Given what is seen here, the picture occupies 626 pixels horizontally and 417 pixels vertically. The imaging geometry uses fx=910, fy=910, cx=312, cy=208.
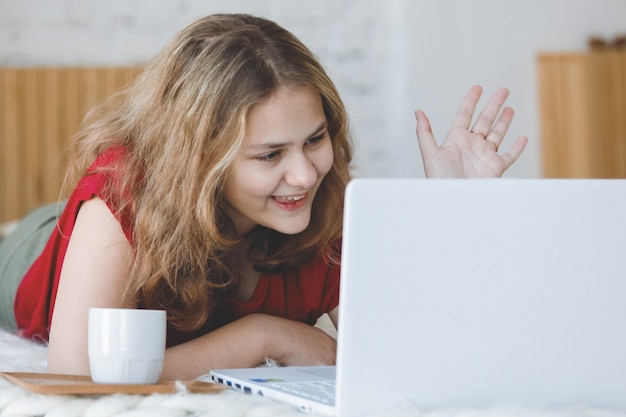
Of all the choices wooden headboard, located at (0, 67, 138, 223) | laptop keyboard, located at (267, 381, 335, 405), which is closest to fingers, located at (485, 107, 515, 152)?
laptop keyboard, located at (267, 381, 335, 405)

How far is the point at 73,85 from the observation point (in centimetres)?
319

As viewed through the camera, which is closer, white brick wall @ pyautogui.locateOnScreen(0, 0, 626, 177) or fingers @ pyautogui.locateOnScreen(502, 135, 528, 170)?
fingers @ pyautogui.locateOnScreen(502, 135, 528, 170)

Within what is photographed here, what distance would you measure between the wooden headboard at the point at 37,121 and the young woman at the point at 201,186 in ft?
6.26

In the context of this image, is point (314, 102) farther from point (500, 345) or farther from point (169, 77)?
point (500, 345)

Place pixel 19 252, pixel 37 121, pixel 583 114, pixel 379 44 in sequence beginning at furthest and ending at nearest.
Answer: pixel 583 114 → pixel 379 44 → pixel 37 121 → pixel 19 252

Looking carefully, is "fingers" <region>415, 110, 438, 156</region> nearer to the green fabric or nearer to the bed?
the green fabric

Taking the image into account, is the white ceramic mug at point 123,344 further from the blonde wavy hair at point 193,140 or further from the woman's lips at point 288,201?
the woman's lips at point 288,201

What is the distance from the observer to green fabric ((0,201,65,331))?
71.9 inches

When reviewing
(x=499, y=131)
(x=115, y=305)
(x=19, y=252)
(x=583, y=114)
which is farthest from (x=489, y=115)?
(x=583, y=114)

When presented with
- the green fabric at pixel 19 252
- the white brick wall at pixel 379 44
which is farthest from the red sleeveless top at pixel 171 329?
the white brick wall at pixel 379 44

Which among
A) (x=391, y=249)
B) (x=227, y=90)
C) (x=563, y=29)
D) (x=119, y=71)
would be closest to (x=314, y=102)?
(x=227, y=90)

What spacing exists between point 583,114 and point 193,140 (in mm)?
2869

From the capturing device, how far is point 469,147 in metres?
1.47

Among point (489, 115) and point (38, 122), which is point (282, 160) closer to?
point (489, 115)
